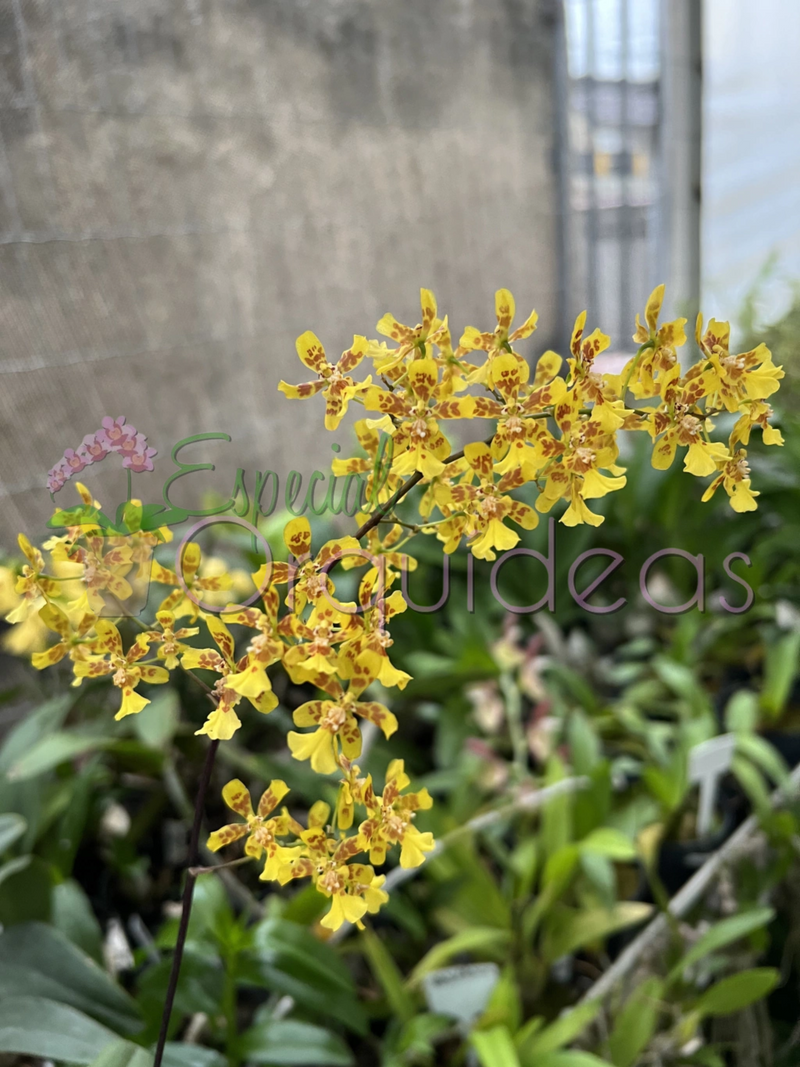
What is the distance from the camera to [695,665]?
855 millimetres

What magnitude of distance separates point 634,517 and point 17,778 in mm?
659

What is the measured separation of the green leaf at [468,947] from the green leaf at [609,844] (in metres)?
0.09

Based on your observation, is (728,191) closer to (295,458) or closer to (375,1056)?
(295,458)

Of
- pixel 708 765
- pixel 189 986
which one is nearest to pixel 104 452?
pixel 189 986

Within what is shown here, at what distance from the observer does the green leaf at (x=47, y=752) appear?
→ 55 cm

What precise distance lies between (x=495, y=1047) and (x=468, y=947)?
0.11m

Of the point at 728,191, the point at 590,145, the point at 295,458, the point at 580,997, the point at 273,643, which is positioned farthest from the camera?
the point at 728,191

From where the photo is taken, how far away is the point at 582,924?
60cm

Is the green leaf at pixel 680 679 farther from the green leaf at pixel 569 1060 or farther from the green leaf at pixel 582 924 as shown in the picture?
the green leaf at pixel 569 1060

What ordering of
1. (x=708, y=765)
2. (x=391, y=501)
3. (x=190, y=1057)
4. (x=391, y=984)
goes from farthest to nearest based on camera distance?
(x=708, y=765) → (x=391, y=984) → (x=190, y=1057) → (x=391, y=501)

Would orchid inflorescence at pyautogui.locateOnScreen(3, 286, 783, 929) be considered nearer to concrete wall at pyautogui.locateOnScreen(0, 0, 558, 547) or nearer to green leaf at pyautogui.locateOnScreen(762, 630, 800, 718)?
concrete wall at pyautogui.locateOnScreen(0, 0, 558, 547)

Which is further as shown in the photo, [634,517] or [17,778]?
[634,517]

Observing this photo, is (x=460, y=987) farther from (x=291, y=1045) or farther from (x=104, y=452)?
(x=104, y=452)

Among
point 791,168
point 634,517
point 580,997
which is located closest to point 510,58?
point 634,517
